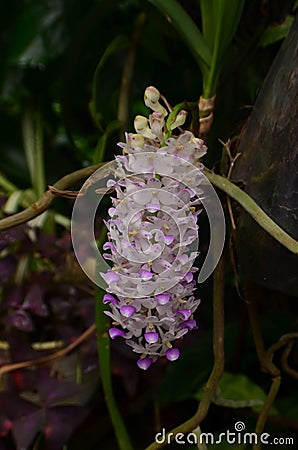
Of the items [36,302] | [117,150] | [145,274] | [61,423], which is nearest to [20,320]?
[36,302]

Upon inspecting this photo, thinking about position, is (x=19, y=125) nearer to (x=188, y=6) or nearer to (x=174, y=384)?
(x=188, y=6)


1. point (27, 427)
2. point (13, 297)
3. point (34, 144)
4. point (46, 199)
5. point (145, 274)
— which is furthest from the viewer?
point (34, 144)

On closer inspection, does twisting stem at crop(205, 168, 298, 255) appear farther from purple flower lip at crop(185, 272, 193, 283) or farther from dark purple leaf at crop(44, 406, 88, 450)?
dark purple leaf at crop(44, 406, 88, 450)

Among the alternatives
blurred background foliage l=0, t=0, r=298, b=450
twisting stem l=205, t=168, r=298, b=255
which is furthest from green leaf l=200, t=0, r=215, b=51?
twisting stem l=205, t=168, r=298, b=255

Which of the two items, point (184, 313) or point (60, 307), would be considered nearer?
point (184, 313)

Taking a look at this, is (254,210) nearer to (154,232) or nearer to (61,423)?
(154,232)

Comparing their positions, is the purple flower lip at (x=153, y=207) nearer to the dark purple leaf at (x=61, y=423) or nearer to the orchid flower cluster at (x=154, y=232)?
the orchid flower cluster at (x=154, y=232)

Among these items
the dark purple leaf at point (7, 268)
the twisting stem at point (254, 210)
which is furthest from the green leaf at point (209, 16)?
the dark purple leaf at point (7, 268)
